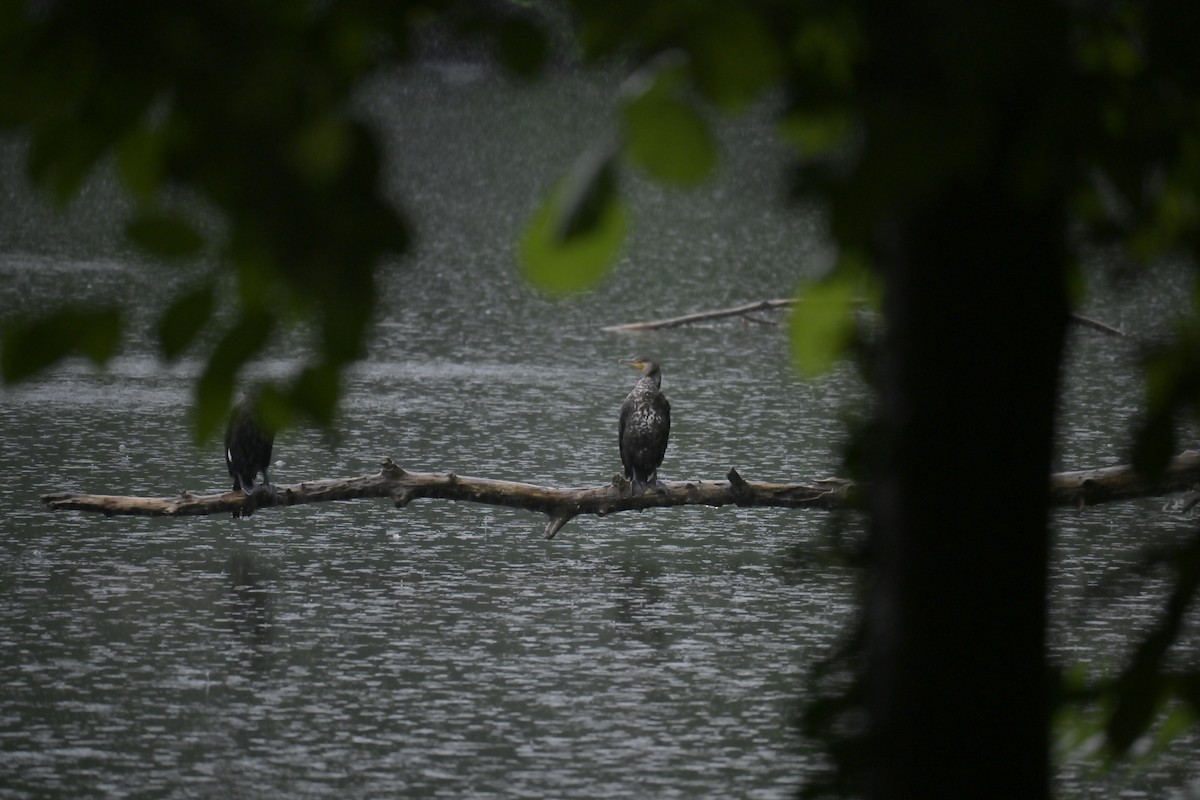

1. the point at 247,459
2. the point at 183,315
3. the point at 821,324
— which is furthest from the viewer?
the point at 247,459

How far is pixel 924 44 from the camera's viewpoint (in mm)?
1237

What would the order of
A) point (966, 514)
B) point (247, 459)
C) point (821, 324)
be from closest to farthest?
point (966, 514)
point (821, 324)
point (247, 459)

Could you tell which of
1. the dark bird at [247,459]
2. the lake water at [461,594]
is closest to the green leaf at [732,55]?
the lake water at [461,594]

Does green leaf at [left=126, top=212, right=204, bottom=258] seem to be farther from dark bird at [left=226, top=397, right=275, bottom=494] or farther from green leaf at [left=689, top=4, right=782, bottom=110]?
dark bird at [left=226, top=397, right=275, bottom=494]

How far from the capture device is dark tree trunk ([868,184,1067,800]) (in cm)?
168

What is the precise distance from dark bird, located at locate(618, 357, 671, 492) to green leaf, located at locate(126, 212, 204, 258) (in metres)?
11.0

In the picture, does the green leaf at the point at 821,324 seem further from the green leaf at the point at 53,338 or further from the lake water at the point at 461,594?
the green leaf at the point at 53,338

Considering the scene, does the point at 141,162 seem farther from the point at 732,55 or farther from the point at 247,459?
the point at 247,459

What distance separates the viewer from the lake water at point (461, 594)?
313 inches

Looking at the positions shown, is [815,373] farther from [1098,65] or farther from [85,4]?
[85,4]

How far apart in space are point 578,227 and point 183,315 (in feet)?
0.98

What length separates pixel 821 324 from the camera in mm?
1822

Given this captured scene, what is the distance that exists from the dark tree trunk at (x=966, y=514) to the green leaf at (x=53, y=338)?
27.5 inches

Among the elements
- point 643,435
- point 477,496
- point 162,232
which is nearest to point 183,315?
point 162,232
